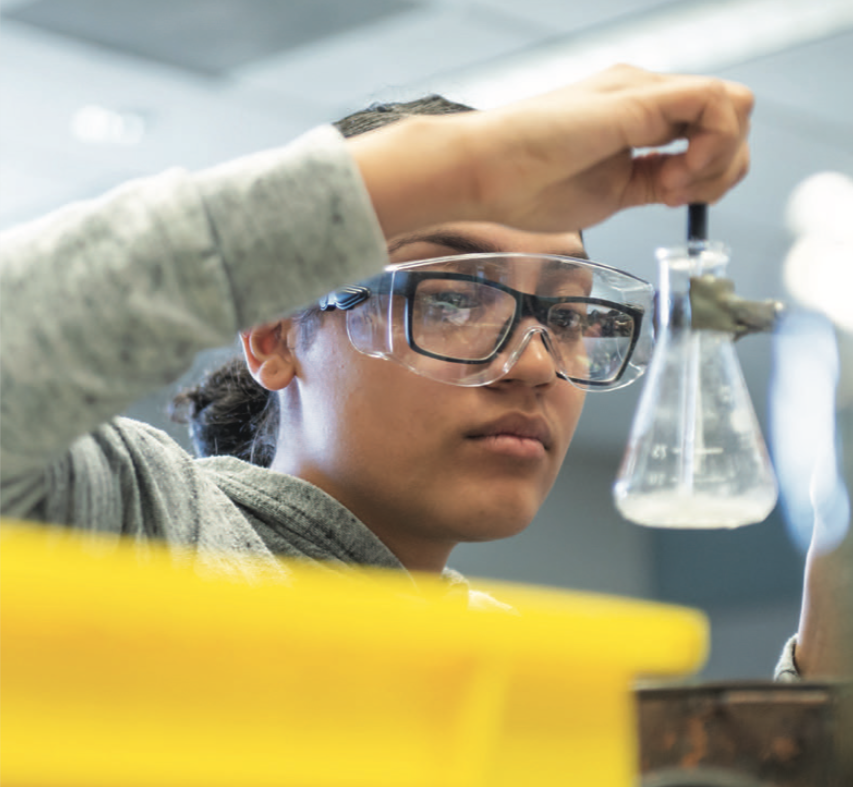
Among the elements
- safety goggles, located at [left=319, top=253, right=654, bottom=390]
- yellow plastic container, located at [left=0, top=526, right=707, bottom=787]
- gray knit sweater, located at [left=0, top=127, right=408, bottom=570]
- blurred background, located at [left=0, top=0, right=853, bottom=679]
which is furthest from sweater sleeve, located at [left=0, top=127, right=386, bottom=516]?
blurred background, located at [left=0, top=0, right=853, bottom=679]

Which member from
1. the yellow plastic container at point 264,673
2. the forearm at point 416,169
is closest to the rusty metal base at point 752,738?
the yellow plastic container at point 264,673

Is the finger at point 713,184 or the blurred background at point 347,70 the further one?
the blurred background at point 347,70

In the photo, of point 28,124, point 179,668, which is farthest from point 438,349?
point 28,124

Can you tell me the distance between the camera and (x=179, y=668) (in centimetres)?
50

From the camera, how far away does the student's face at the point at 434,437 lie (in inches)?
47.4

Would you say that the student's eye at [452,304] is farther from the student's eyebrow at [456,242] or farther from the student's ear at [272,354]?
the student's ear at [272,354]

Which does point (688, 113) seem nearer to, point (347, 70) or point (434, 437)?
point (434, 437)

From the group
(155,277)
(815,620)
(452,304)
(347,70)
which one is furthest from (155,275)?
(347,70)

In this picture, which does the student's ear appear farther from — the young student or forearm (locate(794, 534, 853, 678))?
forearm (locate(794, 534, 853, 678))

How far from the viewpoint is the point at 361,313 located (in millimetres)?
1240

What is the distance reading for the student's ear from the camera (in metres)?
1.36

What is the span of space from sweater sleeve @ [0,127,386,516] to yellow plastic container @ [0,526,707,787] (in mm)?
189

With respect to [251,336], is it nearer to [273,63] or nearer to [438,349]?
[438,349]

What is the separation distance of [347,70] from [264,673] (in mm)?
3148
